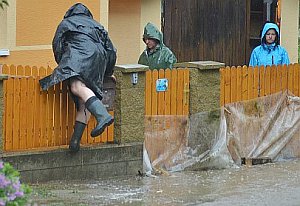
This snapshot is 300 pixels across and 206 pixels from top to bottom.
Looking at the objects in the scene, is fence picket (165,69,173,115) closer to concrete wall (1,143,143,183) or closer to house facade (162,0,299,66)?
concrete wall (1,143,143,183)

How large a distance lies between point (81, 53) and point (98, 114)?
2.25 ft

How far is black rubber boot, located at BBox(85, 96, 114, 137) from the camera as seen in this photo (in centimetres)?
1010

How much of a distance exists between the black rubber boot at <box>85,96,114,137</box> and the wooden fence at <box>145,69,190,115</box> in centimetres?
117

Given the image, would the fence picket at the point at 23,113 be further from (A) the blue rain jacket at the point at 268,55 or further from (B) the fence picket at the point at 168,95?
(A) the blue rain jacket at the point at 268,55

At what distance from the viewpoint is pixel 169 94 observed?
37.6ft

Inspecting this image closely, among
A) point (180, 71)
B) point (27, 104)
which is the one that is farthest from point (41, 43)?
point (27, 104)

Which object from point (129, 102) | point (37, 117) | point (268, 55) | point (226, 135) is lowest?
point (226, 135)

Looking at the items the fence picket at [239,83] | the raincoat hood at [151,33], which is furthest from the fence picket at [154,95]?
the fence picket at [239,83]

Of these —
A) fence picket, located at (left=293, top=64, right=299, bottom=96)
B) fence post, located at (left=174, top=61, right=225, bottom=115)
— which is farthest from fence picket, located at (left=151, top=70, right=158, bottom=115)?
fence picket, located at (left=293, top=64, right=299, bottom=96)

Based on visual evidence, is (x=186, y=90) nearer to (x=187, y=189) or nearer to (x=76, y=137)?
(x=187, y=189)

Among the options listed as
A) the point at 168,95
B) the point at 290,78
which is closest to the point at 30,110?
the point at 168,95

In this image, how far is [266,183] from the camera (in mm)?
10828

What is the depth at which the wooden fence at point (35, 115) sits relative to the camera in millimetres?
9953

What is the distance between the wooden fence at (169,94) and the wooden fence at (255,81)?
60 cm
